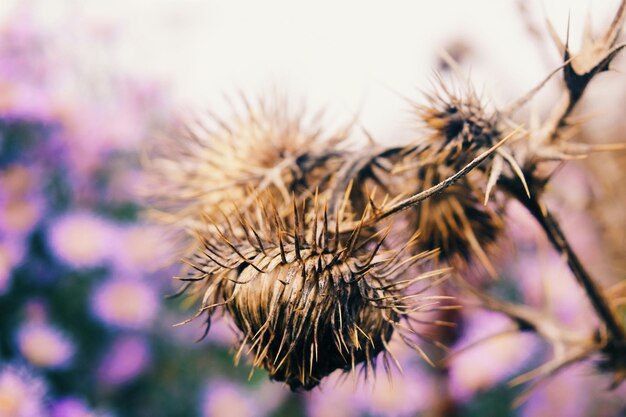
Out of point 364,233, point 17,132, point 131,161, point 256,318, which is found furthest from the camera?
point 131,161


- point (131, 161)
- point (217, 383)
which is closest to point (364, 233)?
point (217, 383)

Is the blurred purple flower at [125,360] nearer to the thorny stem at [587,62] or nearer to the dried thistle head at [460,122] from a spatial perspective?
the dried thistle head at [460,122]

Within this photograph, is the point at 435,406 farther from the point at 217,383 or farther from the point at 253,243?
the point at 253,243

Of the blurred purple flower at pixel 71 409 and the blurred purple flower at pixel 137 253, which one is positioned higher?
the blurred purple flower at pixel 137 253

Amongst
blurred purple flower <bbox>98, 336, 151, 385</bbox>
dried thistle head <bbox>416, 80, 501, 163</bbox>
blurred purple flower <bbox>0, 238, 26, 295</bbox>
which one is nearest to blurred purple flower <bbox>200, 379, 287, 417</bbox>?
blurred purple flower <bbox>98, 336, 151, 385</bbox>

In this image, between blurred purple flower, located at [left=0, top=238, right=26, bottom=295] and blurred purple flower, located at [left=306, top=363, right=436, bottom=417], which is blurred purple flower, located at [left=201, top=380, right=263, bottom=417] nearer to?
blurred purple flower, located at [left=306, top=363, right=436, bottom=417]

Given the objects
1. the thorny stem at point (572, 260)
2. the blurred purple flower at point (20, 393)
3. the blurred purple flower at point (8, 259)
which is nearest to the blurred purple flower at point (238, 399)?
the blurred purple flower at point (20, 393)
